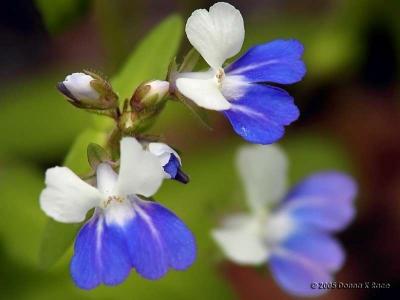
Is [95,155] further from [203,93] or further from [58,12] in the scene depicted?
[58,12]

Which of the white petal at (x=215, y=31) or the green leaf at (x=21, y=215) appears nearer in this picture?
the white petal at (x=215, y=31)

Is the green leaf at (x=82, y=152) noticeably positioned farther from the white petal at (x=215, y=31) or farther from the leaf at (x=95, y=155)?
the white petal at (x=215, y=31)

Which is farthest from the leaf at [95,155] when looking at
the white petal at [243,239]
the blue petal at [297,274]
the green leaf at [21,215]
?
the green leaf at [21,215]

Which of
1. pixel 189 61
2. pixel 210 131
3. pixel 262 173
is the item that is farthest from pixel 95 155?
pixel 210 131

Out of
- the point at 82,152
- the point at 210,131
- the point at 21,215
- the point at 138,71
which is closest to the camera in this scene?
the point at 82,152

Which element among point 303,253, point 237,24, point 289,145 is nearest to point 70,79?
point 237,24

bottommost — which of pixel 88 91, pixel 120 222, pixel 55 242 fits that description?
pixel 55 242

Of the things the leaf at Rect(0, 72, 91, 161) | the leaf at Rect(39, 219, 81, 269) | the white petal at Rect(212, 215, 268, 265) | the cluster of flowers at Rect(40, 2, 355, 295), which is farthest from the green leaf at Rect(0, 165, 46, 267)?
the cluster of flowers at Rect(40, 2, 355, 295)
